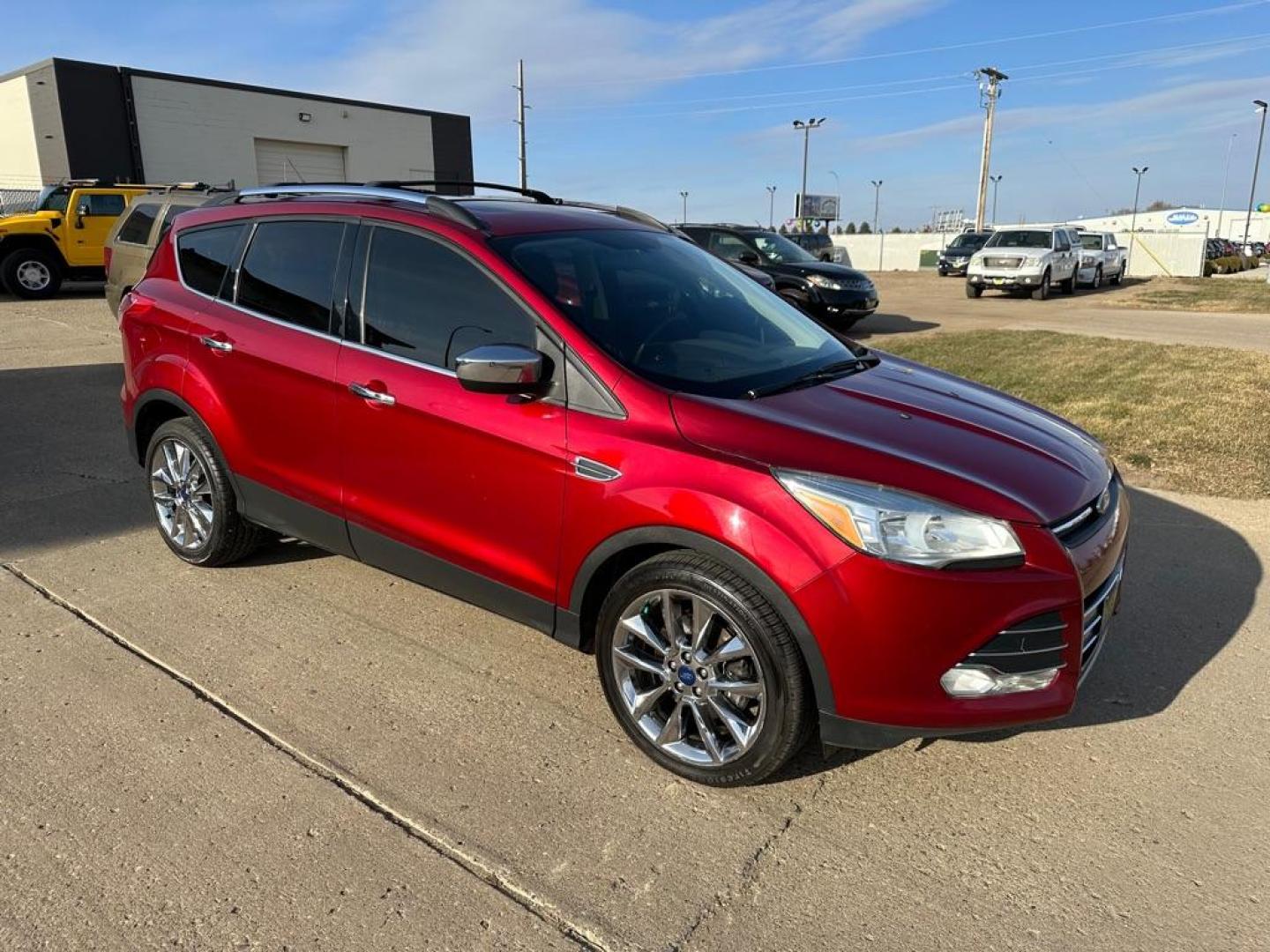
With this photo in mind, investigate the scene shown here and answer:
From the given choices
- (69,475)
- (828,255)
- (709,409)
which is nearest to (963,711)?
(709,409)

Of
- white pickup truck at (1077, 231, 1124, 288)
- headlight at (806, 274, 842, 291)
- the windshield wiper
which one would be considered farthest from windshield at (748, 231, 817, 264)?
white pickup truck at (1077, 231, 1124, 288)

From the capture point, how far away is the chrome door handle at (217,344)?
161 inches

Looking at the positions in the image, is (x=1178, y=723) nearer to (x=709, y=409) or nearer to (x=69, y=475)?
(x=709, y=409)

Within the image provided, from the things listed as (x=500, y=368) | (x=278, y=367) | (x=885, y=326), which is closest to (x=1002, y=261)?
(x=885, y=326)

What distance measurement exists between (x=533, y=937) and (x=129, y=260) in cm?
1035

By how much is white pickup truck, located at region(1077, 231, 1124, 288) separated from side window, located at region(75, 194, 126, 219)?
23.9 m

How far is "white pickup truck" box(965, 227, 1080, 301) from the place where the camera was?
72.4 ft

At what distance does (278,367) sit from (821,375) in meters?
2.24

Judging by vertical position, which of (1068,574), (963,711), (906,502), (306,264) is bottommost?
(963,711)

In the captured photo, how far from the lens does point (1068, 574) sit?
2.62 meters

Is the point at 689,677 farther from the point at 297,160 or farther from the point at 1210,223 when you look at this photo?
the point at 1210,223

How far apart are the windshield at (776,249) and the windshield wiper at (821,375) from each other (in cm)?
1162

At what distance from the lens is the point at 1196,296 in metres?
23.5

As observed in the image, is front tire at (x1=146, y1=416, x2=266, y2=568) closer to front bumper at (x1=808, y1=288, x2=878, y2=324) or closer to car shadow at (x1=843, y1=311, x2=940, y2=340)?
front bumper at (x1=808, y1=288, x2=878, y2=324)
